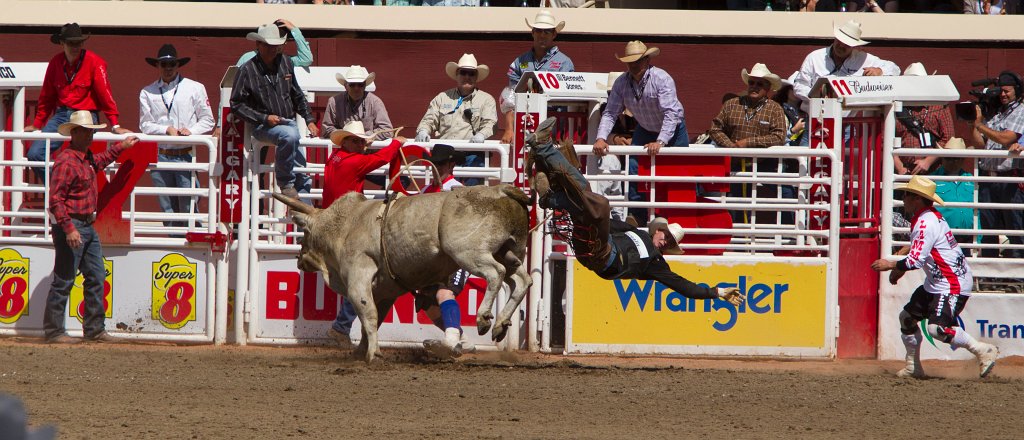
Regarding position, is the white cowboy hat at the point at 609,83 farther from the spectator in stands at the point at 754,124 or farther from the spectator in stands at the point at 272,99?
the spectator in stands at the point at 272,99

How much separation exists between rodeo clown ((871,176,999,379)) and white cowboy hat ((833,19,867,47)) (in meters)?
2.91

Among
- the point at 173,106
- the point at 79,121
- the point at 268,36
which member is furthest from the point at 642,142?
the point at 79,121

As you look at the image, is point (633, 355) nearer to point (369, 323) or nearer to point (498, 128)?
point (369, 323)

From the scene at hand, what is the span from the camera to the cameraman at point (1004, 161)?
34.6 feet

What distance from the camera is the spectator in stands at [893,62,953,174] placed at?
10594 millimetres

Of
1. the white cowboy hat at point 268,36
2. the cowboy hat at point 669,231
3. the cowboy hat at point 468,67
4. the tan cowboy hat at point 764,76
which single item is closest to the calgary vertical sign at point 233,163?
the white cowboy hat at point 268,36

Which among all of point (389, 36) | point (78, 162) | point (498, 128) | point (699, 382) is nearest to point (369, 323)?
point (699, 382)

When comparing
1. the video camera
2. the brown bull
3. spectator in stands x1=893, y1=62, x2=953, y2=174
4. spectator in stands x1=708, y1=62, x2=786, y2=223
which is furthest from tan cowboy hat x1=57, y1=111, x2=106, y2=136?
the video camera

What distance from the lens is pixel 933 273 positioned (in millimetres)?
8961

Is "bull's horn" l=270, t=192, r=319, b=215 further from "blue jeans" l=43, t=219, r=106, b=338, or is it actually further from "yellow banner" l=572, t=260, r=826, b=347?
"yellow banner" l=572, t=260, r=826, b=347

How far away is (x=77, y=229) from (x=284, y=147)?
6.12ft

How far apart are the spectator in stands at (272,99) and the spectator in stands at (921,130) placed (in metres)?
5.12

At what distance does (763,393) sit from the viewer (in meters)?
8.15

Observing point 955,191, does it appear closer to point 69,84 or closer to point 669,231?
point 669,231
